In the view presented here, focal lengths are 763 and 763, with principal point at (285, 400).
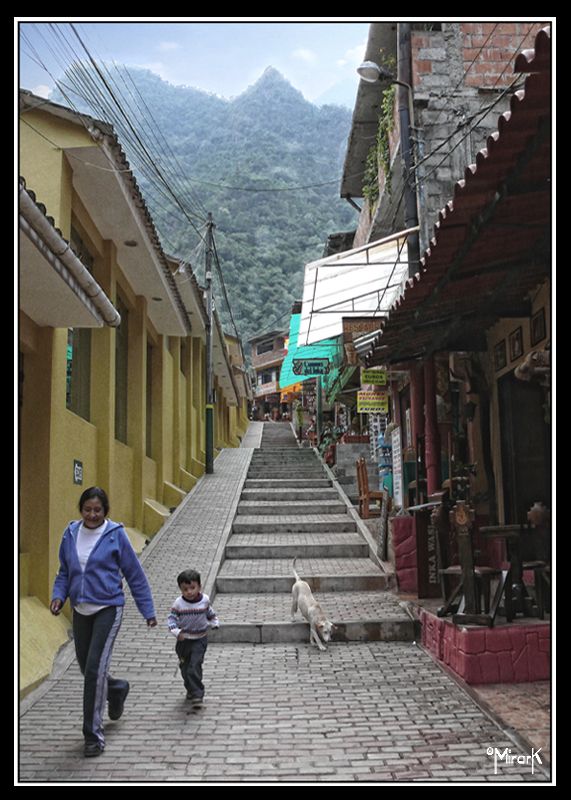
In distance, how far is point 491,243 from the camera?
5941mm

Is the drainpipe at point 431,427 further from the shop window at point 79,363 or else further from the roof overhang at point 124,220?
the shop window at point 79,363

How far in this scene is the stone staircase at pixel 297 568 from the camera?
26.6ft

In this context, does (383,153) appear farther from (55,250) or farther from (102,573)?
(102,573)

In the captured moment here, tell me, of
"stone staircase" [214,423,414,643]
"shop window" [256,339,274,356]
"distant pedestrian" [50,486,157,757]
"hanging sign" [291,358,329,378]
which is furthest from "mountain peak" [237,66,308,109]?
"distant pedestrian" [50,486,157,757]

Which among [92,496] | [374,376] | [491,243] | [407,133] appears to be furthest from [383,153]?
[92,496]

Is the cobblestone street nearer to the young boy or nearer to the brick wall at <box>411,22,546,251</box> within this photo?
the young boy

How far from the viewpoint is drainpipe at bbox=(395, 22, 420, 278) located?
1275 centimetres

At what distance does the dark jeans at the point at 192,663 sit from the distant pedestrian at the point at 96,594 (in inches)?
24.4

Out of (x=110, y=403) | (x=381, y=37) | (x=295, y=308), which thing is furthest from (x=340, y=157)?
(x=110, y=403)

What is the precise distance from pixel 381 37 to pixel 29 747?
47.6 feet

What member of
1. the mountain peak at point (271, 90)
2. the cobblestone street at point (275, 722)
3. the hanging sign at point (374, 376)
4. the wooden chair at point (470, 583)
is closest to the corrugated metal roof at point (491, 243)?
the wooden chair at point (470, 583)

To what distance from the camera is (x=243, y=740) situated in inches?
201

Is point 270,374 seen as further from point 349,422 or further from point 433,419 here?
point 433,419

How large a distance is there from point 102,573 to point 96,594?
14cm
